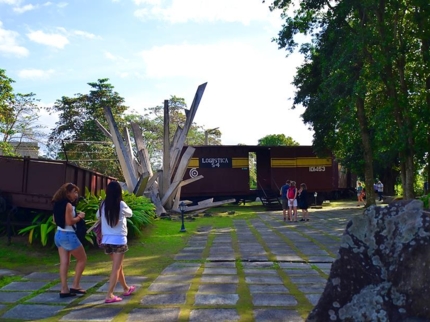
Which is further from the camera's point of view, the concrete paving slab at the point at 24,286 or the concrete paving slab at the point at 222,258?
the concrete paving slab at the point at 222,258

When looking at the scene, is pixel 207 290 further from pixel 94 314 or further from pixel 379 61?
pixel 379 61

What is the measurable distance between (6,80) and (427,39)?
62.8 ft

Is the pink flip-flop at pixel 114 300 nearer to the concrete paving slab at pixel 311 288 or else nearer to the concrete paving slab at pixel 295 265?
the concrete paving slab at pixel 311 288

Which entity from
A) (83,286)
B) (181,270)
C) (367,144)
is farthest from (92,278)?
(367,144)

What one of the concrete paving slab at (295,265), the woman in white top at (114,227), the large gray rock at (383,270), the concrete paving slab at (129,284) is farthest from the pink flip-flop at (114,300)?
the concrete paving slab at (295,265)

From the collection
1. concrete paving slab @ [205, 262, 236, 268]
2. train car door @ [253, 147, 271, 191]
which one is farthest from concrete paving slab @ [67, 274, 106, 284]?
train car door @ [253, 147, 271, 191]

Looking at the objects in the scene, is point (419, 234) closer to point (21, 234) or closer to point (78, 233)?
point (78, 233)

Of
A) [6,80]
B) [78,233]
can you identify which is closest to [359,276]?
[78,233]

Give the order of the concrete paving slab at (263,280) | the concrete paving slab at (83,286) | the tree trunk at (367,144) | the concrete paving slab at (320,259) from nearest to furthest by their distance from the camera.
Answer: the concrete paving slab at (83,286) → the concrete paving slab at (263,280) → the concrete paving slab at (320,259) → the tree trunk at (367,144)

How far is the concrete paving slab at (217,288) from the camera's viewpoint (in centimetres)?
529

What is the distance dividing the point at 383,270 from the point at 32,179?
24.0 ft

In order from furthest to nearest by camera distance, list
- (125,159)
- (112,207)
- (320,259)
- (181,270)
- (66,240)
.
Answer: (125,159), (320,259), (181,270), (66,240), (112,207)

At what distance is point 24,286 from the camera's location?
5.73 meters

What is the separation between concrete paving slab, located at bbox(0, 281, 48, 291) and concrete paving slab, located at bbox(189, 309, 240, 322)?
2.40 m
